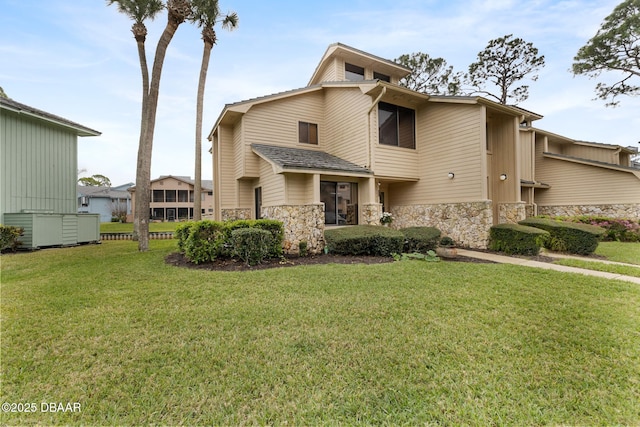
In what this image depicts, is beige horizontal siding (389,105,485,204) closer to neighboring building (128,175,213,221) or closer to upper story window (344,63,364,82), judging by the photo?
upper story window (344,63,364,82)

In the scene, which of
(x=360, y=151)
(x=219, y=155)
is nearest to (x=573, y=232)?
(x=360, y=151)

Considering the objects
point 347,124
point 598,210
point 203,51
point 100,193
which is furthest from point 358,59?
point 100,193

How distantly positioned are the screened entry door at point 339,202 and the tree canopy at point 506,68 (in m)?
16.5

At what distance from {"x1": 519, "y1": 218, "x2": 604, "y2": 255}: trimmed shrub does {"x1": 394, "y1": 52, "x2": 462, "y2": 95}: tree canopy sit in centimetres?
1421

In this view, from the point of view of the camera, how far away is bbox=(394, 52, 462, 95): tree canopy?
19.4m

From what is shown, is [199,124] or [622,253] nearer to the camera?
[622,253]

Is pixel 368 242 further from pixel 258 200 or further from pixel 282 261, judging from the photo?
pixel 258 200

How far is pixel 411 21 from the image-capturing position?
9453 millimetres

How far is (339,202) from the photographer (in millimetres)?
10266

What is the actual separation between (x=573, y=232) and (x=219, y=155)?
46.2ft

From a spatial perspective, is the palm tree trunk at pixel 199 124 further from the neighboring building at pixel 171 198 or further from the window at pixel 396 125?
the neighboring building at pixel 171 198

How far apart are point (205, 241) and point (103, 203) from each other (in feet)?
134

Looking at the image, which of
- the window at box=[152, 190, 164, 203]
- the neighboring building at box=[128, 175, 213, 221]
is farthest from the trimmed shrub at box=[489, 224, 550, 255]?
the window at box=[152, 190, 164, 203]

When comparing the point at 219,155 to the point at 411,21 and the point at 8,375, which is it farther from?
the point at 8,375
